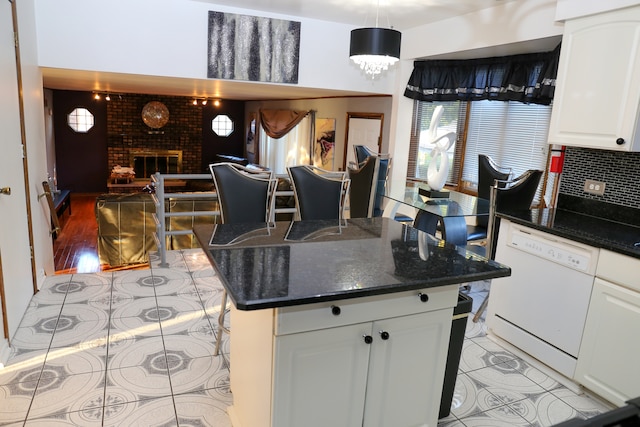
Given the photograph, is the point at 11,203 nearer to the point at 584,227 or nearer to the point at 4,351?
the point at 4,351

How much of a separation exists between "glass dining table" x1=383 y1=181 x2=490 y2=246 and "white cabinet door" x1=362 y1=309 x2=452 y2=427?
1.23 metres

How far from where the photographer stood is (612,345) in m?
2.21

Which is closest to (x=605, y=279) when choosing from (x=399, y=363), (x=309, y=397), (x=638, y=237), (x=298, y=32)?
(x=638, y=237)

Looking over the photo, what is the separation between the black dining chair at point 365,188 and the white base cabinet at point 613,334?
5.19 ft

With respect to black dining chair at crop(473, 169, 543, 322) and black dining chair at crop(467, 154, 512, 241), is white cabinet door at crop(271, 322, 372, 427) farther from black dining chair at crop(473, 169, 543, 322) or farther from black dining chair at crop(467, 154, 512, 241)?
black dining chair at crop(467, 154, 512, 241)

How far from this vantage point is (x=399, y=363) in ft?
5.67

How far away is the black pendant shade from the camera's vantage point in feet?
9.94

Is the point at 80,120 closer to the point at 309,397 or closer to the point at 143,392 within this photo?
the point at 143,392

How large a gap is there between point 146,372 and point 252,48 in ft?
10.1

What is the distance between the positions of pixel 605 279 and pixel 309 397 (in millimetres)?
1619

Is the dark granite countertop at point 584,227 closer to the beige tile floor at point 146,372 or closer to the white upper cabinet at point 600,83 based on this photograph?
the white upper cabinet at point 600,83

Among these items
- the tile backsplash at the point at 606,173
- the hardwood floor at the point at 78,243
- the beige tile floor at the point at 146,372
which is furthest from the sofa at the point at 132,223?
the tile backsplash at the point at 606,173

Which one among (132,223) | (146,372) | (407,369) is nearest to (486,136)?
(407,369)

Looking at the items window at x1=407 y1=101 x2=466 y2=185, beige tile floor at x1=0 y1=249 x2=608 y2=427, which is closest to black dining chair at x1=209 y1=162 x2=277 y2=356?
beige tile floor at x1=0 y1=249 x2=608 y2=427
